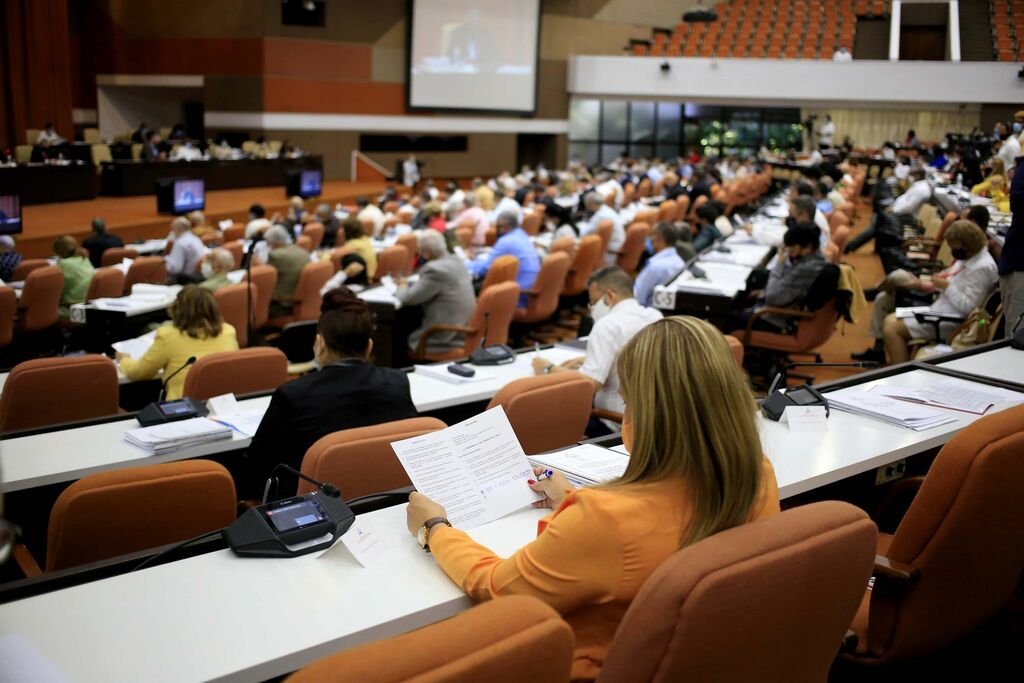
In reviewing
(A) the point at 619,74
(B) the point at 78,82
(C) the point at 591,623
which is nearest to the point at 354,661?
(C) the point at 591,623

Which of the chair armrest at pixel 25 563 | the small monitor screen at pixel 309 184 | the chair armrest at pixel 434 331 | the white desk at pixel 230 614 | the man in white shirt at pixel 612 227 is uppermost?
the small monitor screen at pixel 309 184

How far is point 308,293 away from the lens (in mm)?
7387

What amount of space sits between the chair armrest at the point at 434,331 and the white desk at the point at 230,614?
155 inches

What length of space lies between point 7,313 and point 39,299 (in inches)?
18.7

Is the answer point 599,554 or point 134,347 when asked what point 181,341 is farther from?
point 599,554

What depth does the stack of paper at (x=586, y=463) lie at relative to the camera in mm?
2434

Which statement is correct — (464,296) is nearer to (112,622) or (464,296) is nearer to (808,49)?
(112,622)

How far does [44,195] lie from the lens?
45.9 feet

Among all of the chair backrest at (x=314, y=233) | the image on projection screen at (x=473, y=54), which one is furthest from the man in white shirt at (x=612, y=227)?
the image on projection screen at (x=473, y=54)

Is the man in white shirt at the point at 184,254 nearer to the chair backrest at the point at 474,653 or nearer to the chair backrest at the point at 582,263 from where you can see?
the chair backrest at the point at 582,263

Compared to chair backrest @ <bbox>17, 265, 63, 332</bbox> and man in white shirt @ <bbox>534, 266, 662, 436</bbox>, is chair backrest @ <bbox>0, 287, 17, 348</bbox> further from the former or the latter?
man in white shirt @ <bbox>534, 266, 662, 436</bbox>

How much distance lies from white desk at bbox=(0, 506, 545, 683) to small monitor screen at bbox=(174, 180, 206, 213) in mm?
11962

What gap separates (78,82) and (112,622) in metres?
23.5

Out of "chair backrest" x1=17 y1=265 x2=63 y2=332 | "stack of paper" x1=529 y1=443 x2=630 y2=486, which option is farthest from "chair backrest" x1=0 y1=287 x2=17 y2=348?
"stack of paper" x1=529 y1=443 x2=630 y2=486
